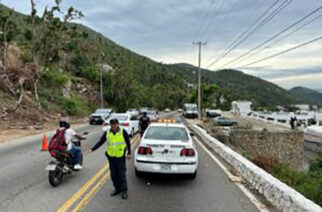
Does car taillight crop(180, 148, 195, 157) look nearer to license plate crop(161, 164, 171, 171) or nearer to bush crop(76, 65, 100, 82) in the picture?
license plate crop(161, 164, 171, 171)

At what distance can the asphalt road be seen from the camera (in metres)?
5.44

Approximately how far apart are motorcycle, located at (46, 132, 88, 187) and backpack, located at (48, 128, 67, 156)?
89mm

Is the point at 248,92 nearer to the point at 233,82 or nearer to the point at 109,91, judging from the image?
the point at 233,82

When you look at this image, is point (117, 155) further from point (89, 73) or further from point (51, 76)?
point (89, 73)

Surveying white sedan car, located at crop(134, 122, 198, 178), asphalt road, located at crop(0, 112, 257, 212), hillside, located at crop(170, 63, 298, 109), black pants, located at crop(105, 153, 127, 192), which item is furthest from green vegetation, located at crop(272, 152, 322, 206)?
hillside, located at crop(170, 63, 298, 109)

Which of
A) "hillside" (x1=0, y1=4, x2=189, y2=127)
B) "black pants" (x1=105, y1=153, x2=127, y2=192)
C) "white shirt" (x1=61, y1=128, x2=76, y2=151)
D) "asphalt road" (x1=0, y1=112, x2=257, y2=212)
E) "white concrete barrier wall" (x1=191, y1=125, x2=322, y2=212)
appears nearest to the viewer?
"white concrete barrier wall" (x1=191, y1=125, x2=322, y2=212)

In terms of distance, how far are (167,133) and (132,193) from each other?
2.15 m

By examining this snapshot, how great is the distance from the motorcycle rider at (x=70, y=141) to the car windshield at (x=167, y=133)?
1.86 metres

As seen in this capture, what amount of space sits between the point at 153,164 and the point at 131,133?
35.2ft

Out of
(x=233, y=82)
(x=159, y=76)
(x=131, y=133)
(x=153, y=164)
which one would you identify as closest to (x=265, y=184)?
(x=153, y=164)

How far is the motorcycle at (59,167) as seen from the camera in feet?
21.7

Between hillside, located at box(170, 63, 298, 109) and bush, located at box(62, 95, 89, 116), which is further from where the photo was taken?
hillside, located at box(170, 63, 298, 109)

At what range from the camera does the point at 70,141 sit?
7.34 metres

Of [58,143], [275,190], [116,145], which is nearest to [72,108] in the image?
[58,143]
